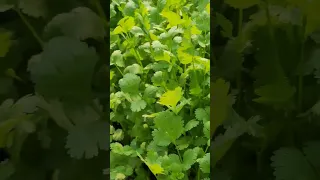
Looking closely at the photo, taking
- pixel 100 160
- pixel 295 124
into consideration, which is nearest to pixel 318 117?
pixel 295 124

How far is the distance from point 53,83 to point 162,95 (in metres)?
0.56

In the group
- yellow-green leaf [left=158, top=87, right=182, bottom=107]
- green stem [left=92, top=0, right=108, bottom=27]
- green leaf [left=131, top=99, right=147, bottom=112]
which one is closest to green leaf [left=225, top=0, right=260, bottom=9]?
green stem [left=92, top=0, right=108, bottom=27]

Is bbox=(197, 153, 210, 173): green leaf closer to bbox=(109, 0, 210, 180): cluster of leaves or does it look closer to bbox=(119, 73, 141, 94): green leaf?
bbox=(109, 0, 210, 180): cluster of leaves

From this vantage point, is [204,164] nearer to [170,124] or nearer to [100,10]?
[170,124]

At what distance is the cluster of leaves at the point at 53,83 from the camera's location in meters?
0.62

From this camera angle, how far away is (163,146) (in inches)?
45.7

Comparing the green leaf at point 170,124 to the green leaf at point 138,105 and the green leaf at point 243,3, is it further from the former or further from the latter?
the green leaf at point 243,3

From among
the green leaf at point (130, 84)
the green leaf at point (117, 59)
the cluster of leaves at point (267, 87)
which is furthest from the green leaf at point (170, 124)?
the cluster of leaves at point (267, 87)

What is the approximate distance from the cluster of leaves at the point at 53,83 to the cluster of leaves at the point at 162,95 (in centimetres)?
45

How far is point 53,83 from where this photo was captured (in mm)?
618

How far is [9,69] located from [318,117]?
44 centimetres

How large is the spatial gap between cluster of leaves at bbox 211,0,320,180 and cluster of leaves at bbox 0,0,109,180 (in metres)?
0.18

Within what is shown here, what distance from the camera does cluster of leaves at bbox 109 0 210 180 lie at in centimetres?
112

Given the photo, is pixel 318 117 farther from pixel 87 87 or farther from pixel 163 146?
pixel 163 146
